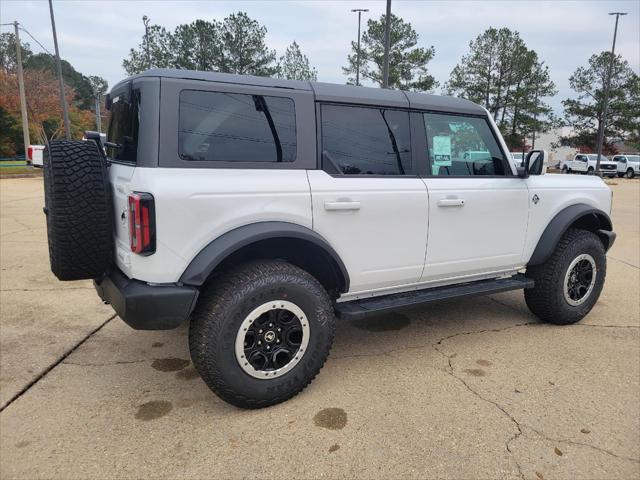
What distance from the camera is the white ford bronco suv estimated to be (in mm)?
2518

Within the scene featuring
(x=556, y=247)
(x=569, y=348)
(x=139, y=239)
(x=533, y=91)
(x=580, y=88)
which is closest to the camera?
(x=139, y=239)

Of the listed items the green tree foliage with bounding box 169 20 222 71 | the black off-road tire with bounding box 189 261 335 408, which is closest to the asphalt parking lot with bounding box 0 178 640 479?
the black off-road tire with bounding box 189 261 335 408

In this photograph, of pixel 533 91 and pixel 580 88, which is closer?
pixel 533 91

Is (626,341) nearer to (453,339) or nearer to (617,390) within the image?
(617,390)

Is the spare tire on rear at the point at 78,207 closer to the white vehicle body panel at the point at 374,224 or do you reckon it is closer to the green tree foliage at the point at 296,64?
the white vehicle body panel at the point at 374,224

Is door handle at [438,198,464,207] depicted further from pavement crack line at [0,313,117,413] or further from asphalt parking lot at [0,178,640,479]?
pavement crack line at [0,313,117,413]

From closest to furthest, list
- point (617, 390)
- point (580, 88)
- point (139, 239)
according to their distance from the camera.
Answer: point (139, 239)
point (617, 390)
point (580, 88)

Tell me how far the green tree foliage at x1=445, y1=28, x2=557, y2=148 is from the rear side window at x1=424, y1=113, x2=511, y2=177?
125 ft

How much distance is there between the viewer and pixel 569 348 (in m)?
3.69

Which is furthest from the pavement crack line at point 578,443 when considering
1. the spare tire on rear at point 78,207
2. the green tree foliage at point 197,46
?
the green tree foliage at point 197,46

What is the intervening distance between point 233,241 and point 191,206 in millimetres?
292

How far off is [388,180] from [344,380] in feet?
4.53

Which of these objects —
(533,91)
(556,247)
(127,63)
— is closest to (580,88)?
(533,91)

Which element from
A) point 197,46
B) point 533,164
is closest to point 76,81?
point 197,46
